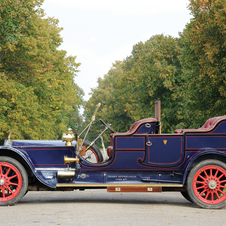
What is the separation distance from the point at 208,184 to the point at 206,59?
38.2 feet

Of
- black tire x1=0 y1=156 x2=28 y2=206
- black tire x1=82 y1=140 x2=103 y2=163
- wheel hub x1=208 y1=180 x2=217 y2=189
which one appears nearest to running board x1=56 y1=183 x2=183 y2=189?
wheel hub x1=208 y1=180 x2=217 y2=189

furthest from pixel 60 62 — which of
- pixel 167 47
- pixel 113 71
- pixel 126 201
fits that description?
pixel 113 71

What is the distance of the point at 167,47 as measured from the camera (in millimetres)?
36750

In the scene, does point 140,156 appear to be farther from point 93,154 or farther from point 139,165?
point 93,154

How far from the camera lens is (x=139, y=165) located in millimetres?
8141

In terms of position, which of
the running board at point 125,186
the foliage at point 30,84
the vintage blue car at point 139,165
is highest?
the foliage at point 30,84

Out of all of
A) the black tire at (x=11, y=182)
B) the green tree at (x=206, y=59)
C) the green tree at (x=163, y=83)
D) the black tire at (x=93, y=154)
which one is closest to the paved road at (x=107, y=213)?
the black tire at (x=11, y=182)

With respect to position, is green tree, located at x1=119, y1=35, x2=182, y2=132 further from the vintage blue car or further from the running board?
the running board

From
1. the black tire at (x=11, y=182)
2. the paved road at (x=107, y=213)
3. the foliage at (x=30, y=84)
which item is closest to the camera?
the paved road at (x=107, y=213)

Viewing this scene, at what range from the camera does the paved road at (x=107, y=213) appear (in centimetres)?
636

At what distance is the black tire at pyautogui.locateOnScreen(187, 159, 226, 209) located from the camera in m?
7.94

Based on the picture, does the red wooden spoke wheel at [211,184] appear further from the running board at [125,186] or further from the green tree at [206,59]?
the green tree at [206,59]

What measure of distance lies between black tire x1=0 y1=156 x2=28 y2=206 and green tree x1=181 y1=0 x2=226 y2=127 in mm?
11778

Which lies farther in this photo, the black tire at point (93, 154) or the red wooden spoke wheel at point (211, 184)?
the black tire at point (93, 154)
